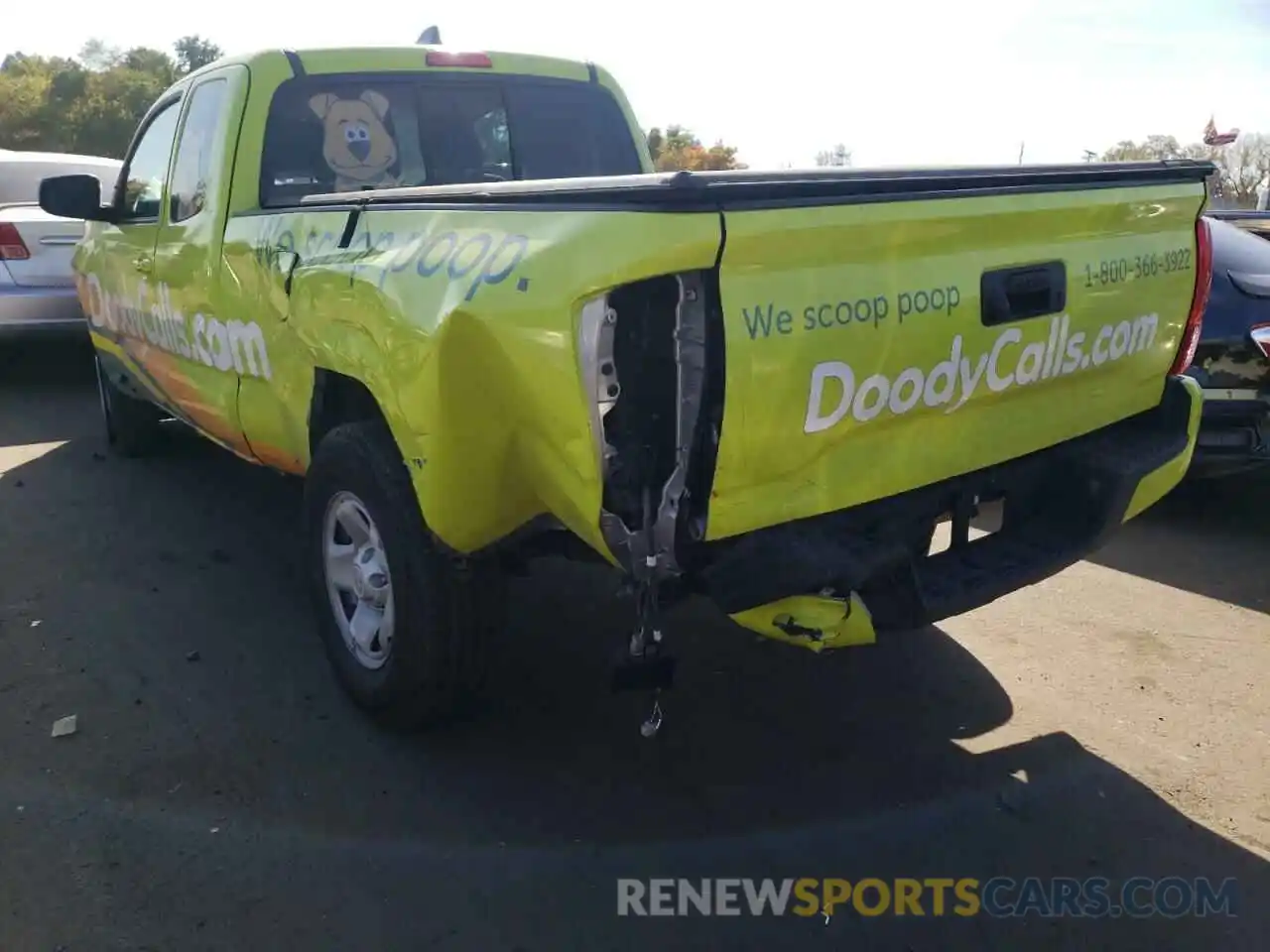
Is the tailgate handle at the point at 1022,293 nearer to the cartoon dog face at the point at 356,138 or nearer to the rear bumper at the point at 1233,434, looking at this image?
the rear bumper at the point at 1233,434

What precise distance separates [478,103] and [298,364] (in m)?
1.71

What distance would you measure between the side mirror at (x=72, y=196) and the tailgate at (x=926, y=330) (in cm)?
402

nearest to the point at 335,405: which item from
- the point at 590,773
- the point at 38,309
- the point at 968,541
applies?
the point at 590,773

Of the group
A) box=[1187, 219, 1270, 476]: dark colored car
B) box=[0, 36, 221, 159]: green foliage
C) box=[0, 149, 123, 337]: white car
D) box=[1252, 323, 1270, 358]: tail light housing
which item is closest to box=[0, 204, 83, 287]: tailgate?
box=[0, 149, 123, 337]: white car

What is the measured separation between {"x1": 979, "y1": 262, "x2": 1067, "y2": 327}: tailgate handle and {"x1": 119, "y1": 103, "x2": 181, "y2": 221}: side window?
12.0 feet

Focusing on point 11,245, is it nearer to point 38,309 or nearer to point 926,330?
point 38,309

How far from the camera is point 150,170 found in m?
5.14

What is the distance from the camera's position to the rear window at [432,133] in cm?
420

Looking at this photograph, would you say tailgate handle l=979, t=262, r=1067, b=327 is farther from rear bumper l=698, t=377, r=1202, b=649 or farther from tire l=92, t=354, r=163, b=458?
tire l=92, t=354, r=163, b=458

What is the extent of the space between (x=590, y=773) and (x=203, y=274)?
2378mm

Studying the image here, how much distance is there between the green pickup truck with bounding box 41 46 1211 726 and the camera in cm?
231

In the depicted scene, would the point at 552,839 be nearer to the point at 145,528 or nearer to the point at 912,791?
the point at 912,791

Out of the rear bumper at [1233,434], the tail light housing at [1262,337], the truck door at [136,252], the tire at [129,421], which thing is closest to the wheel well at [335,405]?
the truck door at [136,252]

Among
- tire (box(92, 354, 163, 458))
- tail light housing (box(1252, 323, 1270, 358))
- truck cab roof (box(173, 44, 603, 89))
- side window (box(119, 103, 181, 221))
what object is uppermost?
truck cab roof (box(173, 44, 603, 89))
